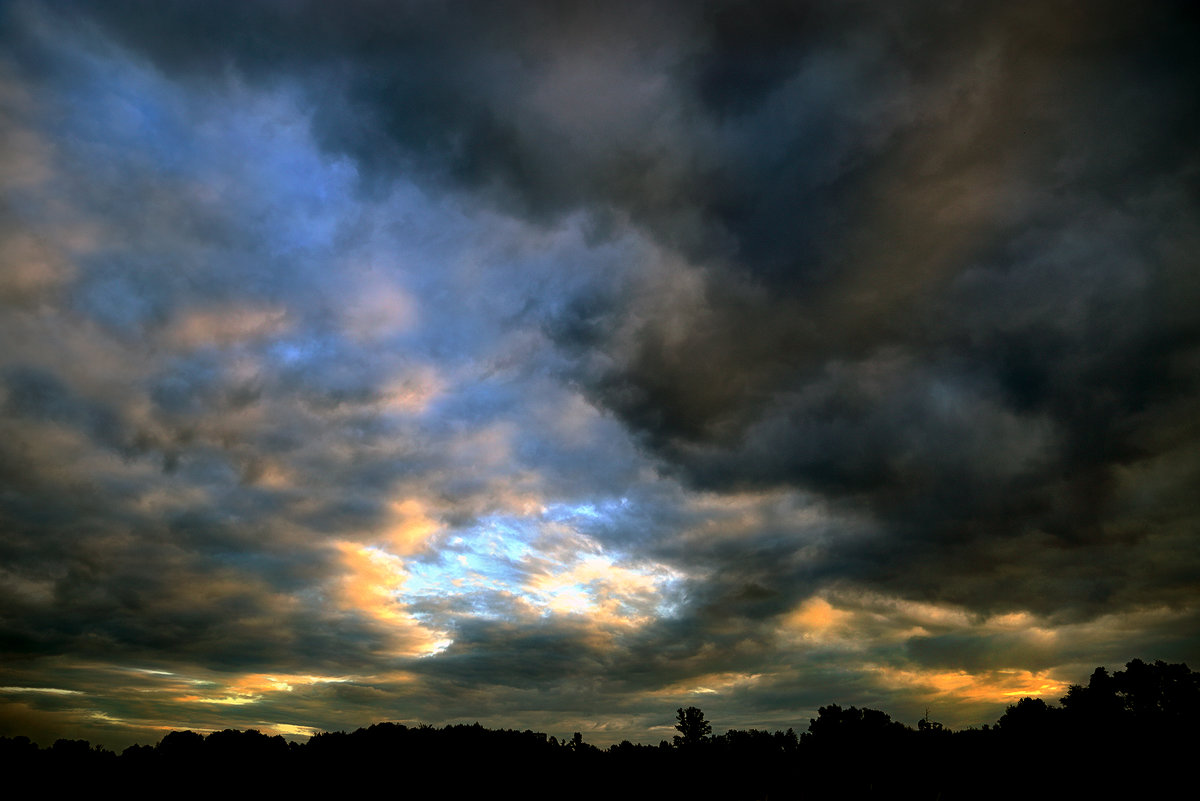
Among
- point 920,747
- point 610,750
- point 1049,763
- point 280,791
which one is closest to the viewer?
point 1049,763

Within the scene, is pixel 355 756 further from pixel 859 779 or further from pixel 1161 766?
pixel 1161 766

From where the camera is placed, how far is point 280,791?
420ft

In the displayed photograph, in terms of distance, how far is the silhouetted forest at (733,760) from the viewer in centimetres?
9331

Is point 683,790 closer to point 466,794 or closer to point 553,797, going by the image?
point 553,797

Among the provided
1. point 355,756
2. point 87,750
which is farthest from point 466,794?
point 87,750

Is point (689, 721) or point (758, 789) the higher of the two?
point (689, 721)

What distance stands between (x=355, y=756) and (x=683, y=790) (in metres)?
68.7

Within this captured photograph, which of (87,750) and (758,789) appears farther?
(87,750)

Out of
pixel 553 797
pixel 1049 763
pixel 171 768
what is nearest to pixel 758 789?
pixel 553 797

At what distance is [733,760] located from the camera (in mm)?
154250

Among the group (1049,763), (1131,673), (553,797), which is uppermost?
(1131,673)

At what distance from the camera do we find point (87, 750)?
132625 mm

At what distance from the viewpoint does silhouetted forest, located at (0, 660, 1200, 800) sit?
93312 mm

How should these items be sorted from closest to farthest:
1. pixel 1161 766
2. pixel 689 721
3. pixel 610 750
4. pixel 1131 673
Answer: pixel 1161 766
pixel 1131 673
pixel 610 750
pixel 689 721
